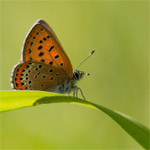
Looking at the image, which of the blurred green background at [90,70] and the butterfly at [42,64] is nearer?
the butterfly at [42,64]

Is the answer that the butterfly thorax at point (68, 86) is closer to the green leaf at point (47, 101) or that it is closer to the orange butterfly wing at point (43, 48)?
the orange butterfly wing at point (43, 48)

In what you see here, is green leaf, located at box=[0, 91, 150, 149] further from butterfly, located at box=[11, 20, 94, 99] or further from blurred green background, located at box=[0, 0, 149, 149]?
blurred green background, located at box=[0, 0, 149, 149]

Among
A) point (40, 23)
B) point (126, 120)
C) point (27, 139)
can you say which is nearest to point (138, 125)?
point (126, 120)

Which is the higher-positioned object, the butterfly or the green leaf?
the butterfly

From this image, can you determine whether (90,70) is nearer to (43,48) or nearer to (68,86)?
(68,86)

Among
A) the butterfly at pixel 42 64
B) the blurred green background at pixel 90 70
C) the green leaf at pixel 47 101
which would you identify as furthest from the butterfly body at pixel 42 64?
the blurred green background at pixel 90 70

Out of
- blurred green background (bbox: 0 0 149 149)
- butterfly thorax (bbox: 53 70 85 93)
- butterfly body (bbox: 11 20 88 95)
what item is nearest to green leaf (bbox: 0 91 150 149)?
butterfly body (bbox: 11 20 88 95)

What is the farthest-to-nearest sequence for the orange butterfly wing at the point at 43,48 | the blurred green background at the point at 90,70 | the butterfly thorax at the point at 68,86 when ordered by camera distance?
1. the blurred green background at the point at 90,70
2. the butterfly thorax at the point at 68,86
3. the orange butterfly wing at the point at 43,48

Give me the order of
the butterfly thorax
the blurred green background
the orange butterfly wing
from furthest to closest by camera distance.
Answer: the blurred green background
the butterfly thorax
the orange butterfly wing
